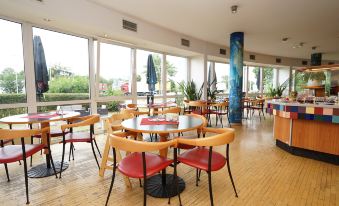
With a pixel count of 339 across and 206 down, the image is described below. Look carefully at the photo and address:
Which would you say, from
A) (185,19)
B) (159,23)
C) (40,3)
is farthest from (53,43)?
(185,19)

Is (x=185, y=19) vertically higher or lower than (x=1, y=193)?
higher

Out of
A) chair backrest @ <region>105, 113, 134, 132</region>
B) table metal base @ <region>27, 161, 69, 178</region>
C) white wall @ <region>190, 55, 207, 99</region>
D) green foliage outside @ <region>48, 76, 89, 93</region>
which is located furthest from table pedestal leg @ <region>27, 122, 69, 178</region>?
white wall @ <region>190, 55, 207, 99</region>

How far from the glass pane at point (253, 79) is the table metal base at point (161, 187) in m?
9.37

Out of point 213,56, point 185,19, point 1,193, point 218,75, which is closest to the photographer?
point 1,193

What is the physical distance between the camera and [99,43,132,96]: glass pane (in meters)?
5.20

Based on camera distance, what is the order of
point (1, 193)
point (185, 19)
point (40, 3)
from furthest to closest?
point (185, 19) < point (40, 3) < point (1, 193)

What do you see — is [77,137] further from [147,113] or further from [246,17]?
[246,17]

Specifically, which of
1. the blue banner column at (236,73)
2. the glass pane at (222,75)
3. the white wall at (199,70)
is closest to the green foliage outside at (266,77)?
the glass pane at (222,75)

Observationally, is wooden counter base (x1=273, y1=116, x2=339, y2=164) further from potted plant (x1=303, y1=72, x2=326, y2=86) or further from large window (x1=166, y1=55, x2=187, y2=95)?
large window (x1=166, y1=55, x2=187, y2=95)

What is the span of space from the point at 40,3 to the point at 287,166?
4.79 meters

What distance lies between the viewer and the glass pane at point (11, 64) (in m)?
3.62

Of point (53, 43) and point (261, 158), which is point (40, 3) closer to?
point (53, 43)

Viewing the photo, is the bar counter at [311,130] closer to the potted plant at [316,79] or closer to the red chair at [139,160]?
the potted plant at [316,79]

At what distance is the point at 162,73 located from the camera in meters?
6.98
